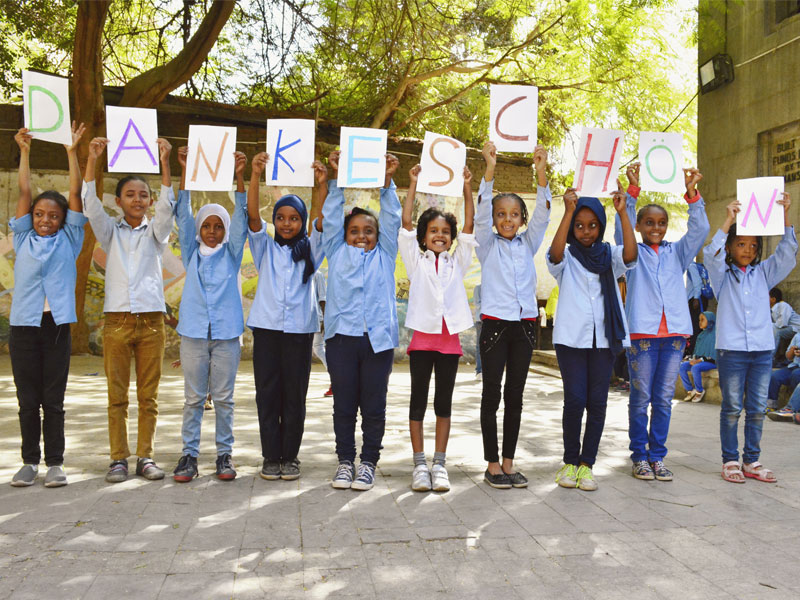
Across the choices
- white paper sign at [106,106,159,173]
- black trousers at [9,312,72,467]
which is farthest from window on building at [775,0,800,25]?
black trousers at [9,312,72,467]

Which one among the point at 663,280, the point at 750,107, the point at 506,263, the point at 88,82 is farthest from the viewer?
the point at 88,82

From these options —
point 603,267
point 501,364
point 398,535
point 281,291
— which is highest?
point 603,267

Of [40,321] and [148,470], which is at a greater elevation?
[40,321]

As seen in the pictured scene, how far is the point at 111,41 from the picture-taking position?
12430mm

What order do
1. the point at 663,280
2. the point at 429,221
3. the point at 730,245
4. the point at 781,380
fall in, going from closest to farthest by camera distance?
the point at 429,221, the point at 663,280, the point at 730,245, the point at 781,380

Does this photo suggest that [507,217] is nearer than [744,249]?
Yes

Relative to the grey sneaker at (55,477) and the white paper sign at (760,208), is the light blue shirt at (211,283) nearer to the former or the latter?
the grey sneaker at (55,477)

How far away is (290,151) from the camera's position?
180 inches

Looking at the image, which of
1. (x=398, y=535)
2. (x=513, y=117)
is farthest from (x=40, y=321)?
(x=513, y=117)

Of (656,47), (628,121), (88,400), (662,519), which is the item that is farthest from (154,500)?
(628,121)

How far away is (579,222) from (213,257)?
2.24 m

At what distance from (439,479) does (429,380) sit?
1.89ft

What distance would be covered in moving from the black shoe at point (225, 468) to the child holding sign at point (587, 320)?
1944 mm

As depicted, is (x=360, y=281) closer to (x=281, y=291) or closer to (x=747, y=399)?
(x=281, y=291)
